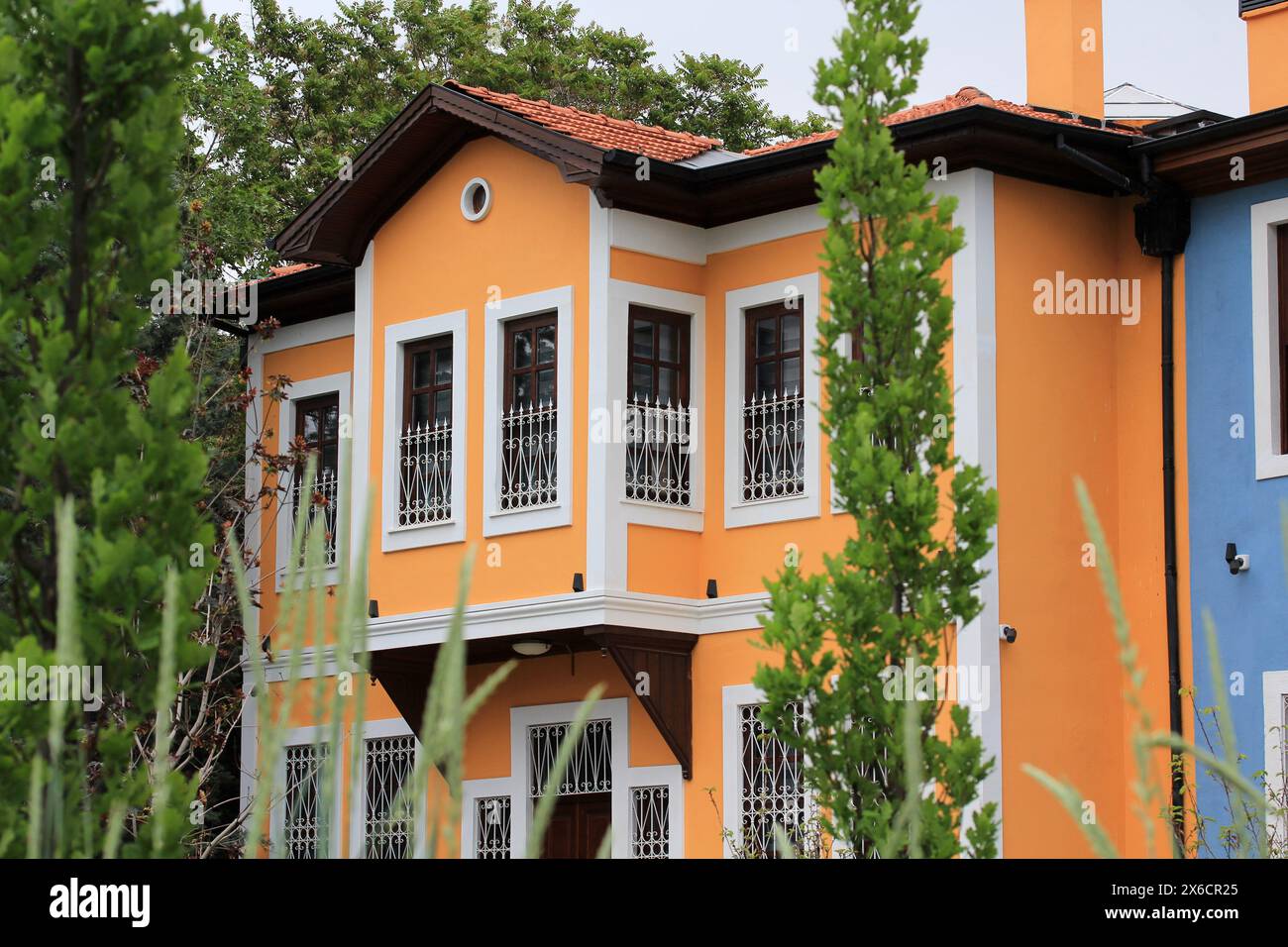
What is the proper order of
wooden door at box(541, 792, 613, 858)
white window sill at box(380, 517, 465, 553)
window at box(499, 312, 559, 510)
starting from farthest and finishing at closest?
white window sill at box(380, 517, 465, 553) < wooden door at box(541, 792, 613, 858) < window at box(499, 312, 559, 510)

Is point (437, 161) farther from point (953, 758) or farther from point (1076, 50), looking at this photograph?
point (953, 758)

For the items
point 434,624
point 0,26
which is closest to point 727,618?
point 434,624

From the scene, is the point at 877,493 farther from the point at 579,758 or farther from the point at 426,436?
the point at 426,436

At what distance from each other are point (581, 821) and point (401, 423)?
3.93 m

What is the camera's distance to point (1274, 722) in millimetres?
14688

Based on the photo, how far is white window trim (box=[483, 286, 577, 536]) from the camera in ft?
54.0

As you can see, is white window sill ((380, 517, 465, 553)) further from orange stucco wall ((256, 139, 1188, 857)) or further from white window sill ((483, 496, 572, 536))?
white window sill ((483, 496, 572, 536))

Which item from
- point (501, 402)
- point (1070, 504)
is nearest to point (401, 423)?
point (501, 402)

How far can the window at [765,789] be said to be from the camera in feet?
51.7

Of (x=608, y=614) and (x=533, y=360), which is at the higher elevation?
(x=533, y=360)

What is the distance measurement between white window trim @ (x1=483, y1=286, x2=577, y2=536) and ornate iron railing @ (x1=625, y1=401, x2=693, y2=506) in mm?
530

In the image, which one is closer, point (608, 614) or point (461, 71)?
point (608, 614)

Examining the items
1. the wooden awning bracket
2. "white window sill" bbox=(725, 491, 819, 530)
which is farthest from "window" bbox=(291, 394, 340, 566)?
"white window sill" bbox=(725, 491, 819, 530)
